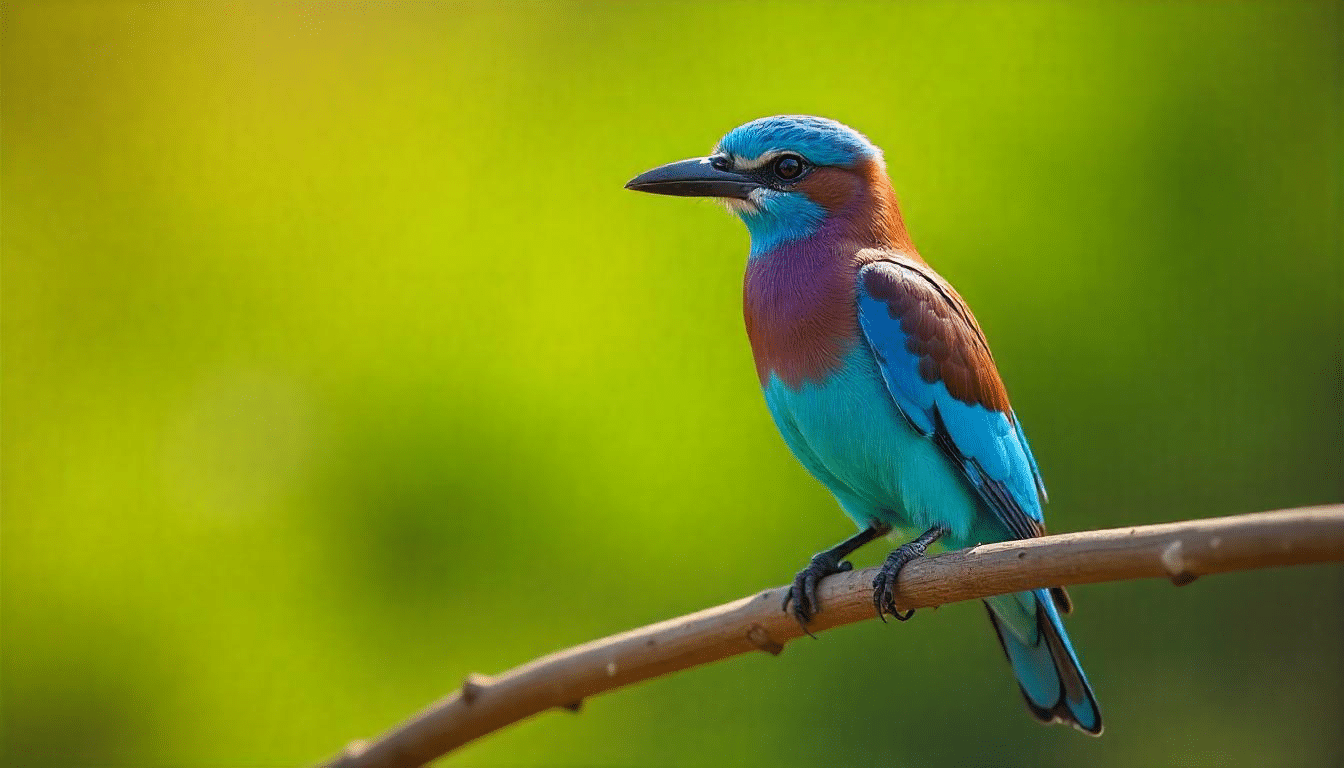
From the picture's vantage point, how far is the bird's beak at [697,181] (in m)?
3.64

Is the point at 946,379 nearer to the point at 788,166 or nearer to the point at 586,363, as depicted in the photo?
the point at 788,166

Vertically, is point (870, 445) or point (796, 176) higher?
point (796, 176)

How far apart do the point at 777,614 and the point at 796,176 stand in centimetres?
133

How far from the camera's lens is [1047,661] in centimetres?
380

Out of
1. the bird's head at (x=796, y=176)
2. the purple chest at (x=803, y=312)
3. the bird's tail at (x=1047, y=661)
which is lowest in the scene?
the bird's tail at (x=1047, y=661)

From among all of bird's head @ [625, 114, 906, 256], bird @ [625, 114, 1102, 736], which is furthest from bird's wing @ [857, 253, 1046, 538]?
bird's head @ [625, 114, 906, 256]

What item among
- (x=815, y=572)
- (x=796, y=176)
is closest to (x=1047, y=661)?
(x=815, y=572)

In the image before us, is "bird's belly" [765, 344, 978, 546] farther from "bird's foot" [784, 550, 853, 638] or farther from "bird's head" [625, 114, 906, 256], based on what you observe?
"bird's head" [625, 114, 906, 256]

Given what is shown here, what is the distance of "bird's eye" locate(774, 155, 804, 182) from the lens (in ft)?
12.4

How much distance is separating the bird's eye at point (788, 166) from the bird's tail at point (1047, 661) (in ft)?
4.25

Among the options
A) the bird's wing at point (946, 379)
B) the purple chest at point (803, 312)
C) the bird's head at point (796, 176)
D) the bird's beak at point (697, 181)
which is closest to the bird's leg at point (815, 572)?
the bird's wing at point (946, 379)

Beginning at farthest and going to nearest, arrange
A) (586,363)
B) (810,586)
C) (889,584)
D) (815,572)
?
(586,363)
(815,572)
(810,586)
(889,584)

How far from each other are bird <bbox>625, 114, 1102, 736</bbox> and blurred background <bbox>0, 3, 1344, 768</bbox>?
165cm

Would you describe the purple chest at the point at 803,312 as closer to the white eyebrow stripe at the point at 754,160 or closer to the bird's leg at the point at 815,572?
the white eyebrow stripe at the point at 754,160
